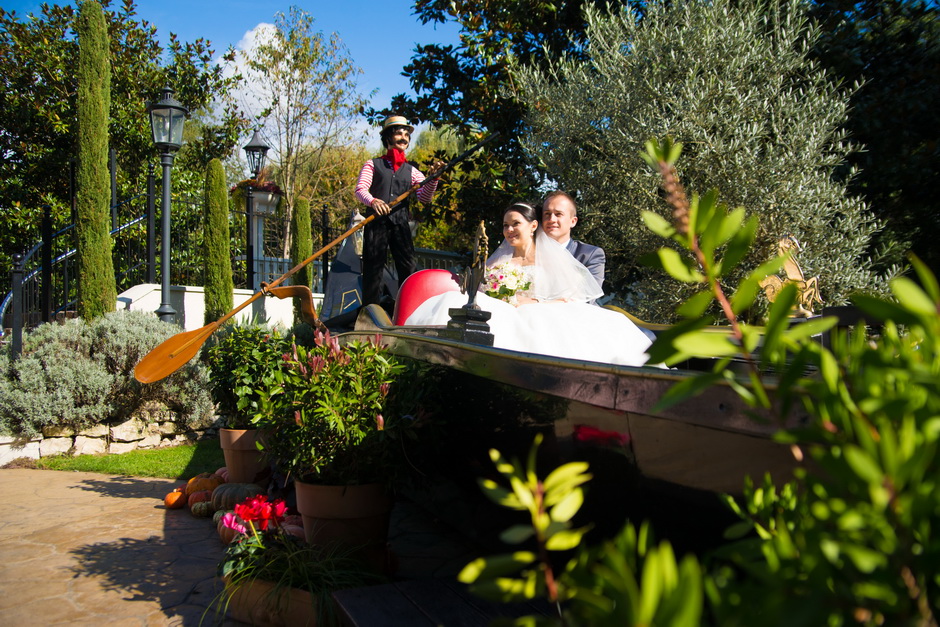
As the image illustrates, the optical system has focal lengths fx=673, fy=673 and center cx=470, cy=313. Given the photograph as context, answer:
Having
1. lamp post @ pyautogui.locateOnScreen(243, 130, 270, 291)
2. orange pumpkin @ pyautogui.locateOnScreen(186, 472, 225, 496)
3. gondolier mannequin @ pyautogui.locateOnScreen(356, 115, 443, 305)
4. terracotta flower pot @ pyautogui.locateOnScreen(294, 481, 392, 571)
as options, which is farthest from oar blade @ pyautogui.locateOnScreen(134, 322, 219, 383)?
lamp post @ pyautogui.locateOnScreen(243, 130, 270, 291)

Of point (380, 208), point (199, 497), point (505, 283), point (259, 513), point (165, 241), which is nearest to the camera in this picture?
point (259, 513)

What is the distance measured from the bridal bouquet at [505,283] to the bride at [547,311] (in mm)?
28

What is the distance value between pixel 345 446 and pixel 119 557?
5.22 ft

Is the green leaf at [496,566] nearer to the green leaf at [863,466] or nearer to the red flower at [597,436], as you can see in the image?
the green leaf at [863,466]

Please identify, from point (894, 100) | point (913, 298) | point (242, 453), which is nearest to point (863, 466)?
point (913, 298)

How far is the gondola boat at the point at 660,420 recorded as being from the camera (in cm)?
127

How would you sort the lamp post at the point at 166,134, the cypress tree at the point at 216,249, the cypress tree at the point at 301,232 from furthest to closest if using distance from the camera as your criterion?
the cypress tree at the point at 301,232 < the cypress tree at the point at 216,249 < the lamp post at the point at 166,134

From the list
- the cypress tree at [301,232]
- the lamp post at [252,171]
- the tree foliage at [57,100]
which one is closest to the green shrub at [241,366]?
the cypress tree at [301,232]

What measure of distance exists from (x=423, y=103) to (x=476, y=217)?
1464 millimetres

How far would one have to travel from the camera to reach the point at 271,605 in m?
2.40

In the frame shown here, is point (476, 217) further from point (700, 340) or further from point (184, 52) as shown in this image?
point (184, 52)

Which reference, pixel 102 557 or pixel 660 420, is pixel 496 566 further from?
pixel 102 557

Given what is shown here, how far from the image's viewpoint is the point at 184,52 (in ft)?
45.3

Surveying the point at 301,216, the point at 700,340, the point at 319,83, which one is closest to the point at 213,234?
the point at 301,216
